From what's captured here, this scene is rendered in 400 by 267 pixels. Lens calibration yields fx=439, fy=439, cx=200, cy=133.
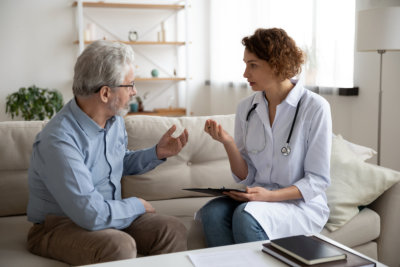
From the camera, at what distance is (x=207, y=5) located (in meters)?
5.98

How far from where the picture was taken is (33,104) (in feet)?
16.1

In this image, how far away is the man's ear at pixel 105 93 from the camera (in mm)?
1647

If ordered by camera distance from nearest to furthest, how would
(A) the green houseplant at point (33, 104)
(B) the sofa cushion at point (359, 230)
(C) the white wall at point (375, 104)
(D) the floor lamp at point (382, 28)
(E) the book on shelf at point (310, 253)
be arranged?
1. (E) the book on shelf at point (310, 253)
2. (B) the sofa cushion at point (359, 230)
3. (D) the floor lamp at point (382, 28)
4. (C) the white wall at point (375, 104)
5. (A) the green houseplant at point (33, 104)

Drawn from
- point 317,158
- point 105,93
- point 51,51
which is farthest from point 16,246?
point 51,51

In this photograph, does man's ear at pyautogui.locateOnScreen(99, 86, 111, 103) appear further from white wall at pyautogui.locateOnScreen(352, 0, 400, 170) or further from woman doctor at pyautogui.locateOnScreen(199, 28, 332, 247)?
white wall at pyautogui.locateOnScreen(352, 0, 400, 170)

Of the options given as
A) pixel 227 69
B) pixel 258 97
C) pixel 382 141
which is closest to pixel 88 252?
pixel 258 97

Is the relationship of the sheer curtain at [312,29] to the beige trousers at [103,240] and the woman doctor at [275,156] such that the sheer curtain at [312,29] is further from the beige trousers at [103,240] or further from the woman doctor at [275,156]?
the beige trousers at [103,240]

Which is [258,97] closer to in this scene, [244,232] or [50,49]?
[244,232]

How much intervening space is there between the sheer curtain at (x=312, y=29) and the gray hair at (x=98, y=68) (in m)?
2.29

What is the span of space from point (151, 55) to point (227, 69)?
1.07 meters

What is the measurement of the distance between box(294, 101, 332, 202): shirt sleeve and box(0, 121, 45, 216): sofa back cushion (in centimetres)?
125

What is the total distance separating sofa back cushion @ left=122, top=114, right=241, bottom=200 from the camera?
2.20m

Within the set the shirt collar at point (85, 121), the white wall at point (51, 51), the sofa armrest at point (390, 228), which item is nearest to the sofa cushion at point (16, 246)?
the shirt collar at point (85, 121)

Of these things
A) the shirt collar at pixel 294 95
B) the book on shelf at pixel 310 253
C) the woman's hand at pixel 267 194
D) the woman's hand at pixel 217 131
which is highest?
the shirt collar at pixel 294 95
